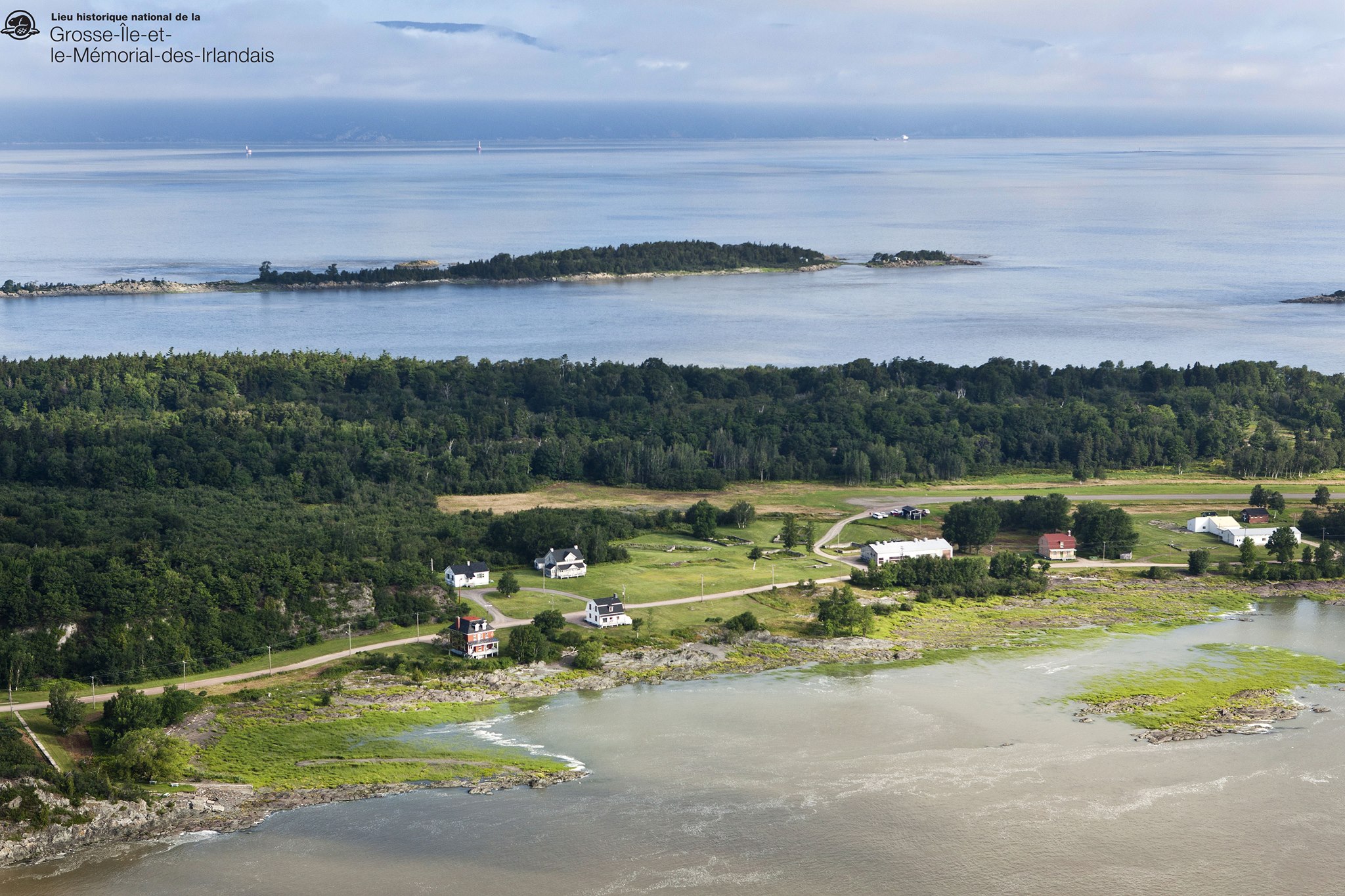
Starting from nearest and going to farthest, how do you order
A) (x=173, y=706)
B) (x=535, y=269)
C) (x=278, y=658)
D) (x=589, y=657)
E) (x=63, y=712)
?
1. (x=63, y=712)
2. (x=173, y=706)
3. (x=589, y=657)
4. (x=278, y=658)
5. (x=535, y=269)

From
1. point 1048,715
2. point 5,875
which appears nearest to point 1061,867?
point 1048,715

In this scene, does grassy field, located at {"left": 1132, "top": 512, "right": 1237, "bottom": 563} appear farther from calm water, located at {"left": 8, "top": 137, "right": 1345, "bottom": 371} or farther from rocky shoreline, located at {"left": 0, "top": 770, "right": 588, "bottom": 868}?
calm water, located at {"left": 8, "top": 137, "right": 1345, "bottom": 371}

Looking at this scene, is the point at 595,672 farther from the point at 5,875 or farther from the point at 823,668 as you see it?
the point at 5,875

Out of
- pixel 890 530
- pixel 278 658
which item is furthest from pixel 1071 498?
pixel 278 658

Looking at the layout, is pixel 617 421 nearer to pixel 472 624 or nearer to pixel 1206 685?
pixel 472 624

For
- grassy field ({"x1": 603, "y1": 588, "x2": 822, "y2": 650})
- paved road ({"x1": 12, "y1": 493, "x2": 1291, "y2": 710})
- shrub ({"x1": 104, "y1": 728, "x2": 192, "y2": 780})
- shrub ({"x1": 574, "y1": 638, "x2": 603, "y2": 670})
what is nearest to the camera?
shrub ({"x1": 104, "y1": 728, "x2": 192, "y2": 780})

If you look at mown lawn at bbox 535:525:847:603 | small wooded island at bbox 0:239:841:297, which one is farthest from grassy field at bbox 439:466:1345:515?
small wooded island at bbox 0:239:841:297

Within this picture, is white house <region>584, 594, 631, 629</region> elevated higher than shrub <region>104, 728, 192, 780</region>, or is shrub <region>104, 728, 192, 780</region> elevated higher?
white house <region>584, 594, 631, 629</region>
